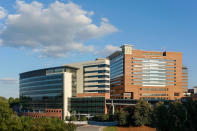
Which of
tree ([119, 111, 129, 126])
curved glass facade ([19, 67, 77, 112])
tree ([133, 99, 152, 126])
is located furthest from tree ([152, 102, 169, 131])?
curved glass facade ([19, 67, 77, 112])

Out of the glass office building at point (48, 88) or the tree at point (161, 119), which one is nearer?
the tree at point (161, 119)

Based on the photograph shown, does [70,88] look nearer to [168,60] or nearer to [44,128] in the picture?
[168,60]

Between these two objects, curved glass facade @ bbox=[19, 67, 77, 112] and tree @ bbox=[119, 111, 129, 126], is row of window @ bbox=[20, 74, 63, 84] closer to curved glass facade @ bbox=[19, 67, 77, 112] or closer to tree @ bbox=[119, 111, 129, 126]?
curved glass facade @ bbox=[19, 67, 77, 112]

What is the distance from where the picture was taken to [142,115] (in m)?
87.0

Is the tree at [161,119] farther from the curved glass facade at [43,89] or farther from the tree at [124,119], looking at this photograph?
the curved glass facade at [43,89]

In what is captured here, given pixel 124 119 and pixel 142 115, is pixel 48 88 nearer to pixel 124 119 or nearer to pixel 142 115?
pixel 124 119

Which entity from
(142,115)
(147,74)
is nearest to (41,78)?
(147,74)

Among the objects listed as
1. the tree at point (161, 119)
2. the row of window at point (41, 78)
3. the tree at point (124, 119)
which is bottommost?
the tree at point (124, 119)

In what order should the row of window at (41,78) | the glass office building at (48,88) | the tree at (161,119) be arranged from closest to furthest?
the tree at (161,119), the glass office building at (48,88), the row of window at (41,78)

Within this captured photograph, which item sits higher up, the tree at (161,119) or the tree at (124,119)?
the tree at (161,119)

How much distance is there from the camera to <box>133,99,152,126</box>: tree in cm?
8575

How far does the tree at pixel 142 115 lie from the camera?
85.8m

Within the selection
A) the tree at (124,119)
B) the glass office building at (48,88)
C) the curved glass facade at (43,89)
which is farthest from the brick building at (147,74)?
the tree at (124,119)

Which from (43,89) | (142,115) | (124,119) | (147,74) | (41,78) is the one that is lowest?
(124,119)
